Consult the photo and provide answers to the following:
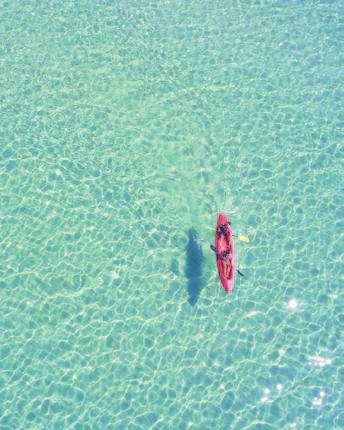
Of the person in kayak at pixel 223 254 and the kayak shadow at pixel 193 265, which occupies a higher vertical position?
the person in kayak at pixel 223 254

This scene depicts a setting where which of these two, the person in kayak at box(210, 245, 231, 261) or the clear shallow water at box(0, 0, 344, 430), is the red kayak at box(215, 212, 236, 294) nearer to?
the person in kayak at box(210, 245, 231, 261)

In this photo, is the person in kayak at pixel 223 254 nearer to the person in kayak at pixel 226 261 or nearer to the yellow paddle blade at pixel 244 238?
the person in kayak at pixel 226 261

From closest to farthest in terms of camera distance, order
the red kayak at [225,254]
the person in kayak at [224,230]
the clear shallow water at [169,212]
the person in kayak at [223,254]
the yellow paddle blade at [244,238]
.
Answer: the clear shallow water at [169,212] < the red kayak at [225,254] < the person in kayak at [223,254] < the person in kayak at [224,230] < the yellow paddle blade at [244,238]

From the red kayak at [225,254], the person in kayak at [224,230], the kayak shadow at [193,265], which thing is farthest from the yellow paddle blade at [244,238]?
the kayak shadow at [193,265]

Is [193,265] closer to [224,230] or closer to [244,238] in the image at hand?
[224,230]

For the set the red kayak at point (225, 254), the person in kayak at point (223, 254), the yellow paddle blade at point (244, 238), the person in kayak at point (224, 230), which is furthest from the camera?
the yellow paddle blade at point (244, 238)

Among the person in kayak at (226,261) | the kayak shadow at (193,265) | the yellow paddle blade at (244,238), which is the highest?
the person in kayak at (226,261)

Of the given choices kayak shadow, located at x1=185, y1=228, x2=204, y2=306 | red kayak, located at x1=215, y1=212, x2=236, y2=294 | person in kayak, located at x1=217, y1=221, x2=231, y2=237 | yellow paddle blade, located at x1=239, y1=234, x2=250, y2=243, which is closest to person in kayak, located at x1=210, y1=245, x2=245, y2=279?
red kayak, located at x1=215, y1=212, x2=236, y2=294

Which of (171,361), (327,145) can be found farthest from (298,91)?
(171,361)
